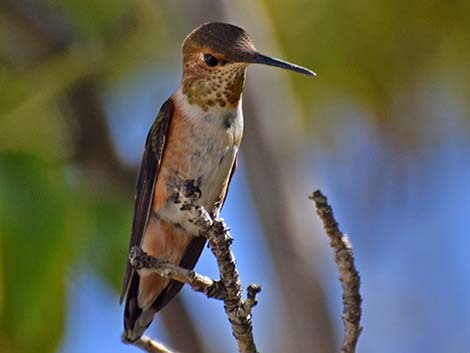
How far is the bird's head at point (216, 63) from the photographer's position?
3.54m

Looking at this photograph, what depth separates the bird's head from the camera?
11.6 feet

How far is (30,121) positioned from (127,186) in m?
0.99

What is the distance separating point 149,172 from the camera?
3904 millimetres

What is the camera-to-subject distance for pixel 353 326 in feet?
8.23

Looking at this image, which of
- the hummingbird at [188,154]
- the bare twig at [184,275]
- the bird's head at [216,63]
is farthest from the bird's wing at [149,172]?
the bare twig at [184,275]

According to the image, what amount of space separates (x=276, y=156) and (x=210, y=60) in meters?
1.21

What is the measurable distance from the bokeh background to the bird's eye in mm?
756

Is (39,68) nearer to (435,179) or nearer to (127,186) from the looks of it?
(127,186)

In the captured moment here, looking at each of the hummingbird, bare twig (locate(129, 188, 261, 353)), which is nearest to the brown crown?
the hummingbird

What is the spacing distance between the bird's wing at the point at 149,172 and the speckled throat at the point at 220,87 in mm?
137

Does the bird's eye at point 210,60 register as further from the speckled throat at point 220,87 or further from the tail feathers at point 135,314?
the tail feathers at point 135,314

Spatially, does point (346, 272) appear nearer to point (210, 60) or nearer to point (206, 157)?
point (206, 157)

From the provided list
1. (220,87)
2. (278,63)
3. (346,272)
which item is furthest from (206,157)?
(346,272)

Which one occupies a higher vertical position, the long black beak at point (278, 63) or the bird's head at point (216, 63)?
the bird's head at point (216, 63)
